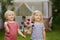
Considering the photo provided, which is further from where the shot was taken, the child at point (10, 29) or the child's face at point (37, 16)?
the child's face at point (37, 16)

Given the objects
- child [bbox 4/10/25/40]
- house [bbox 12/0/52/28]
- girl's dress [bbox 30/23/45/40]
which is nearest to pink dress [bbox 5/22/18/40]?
child [bbox 4/10/25/40]

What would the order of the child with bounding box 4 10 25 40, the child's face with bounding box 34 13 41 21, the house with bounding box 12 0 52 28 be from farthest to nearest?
the house with bounding box 12 0 52 28, the child's face with bounding box 34 13 41 21, the child with bounding box 4 10 25 40

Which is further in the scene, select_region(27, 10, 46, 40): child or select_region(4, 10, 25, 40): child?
select_region(27, 10, 46, 40): child

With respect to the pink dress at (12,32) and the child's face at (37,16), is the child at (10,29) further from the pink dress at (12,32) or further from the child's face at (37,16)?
the child's face at (37,16)

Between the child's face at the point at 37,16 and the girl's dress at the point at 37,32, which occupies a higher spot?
the child's face at the point at 37,16

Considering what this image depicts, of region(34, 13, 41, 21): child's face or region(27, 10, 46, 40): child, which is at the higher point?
region(34, 13, 41, 21): child's face

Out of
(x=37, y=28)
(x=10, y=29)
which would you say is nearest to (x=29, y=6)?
(x=37, y=28)

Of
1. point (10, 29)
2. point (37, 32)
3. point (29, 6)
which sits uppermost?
point (29, 6)

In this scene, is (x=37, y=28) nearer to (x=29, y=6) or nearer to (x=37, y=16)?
(x=37, y=16)

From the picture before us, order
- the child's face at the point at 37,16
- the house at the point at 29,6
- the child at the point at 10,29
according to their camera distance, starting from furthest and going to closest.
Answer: the house at the point at 29,6, the child's face at the point at 37,16, the child at the point at 10,29

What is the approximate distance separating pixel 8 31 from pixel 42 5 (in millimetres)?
13969

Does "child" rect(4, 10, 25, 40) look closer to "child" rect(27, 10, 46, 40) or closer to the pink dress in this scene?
the pink dress


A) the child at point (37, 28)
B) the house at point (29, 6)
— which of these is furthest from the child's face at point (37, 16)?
the house at point (29, 6)

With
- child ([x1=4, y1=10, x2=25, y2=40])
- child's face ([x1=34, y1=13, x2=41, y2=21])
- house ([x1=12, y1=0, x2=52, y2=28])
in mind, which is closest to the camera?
child ([x1=4, y1=10, x2=25, y2=40])
